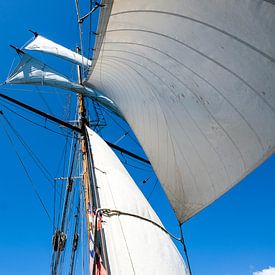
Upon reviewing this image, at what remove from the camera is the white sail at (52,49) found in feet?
48.4

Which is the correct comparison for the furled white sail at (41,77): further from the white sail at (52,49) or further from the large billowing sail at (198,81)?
the large billowing sail at (198,81)

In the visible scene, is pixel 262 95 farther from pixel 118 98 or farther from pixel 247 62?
Answer: pixel 118 98

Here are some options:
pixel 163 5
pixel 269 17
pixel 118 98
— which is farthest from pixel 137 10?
pixel 118 98

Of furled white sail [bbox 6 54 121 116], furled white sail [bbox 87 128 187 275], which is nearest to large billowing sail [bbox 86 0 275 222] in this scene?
furled white sail [bbox 87 128 187 275]

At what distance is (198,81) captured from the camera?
10.5 ft

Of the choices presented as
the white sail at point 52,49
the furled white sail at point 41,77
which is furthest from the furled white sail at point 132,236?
the white sail at point 52,49

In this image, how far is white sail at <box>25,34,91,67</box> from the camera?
48.4 feet

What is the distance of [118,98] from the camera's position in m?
6.77

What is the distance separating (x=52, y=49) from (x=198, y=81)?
44.1 ft

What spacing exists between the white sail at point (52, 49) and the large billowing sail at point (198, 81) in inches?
418

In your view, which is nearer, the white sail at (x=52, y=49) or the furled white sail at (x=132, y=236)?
the furled white sail at (x=132, y=236)

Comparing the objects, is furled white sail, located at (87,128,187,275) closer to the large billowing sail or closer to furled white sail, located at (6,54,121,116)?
the large billowing sail

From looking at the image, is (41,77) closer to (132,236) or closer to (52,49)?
(52,49)

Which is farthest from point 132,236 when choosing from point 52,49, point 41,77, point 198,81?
point 52,49
